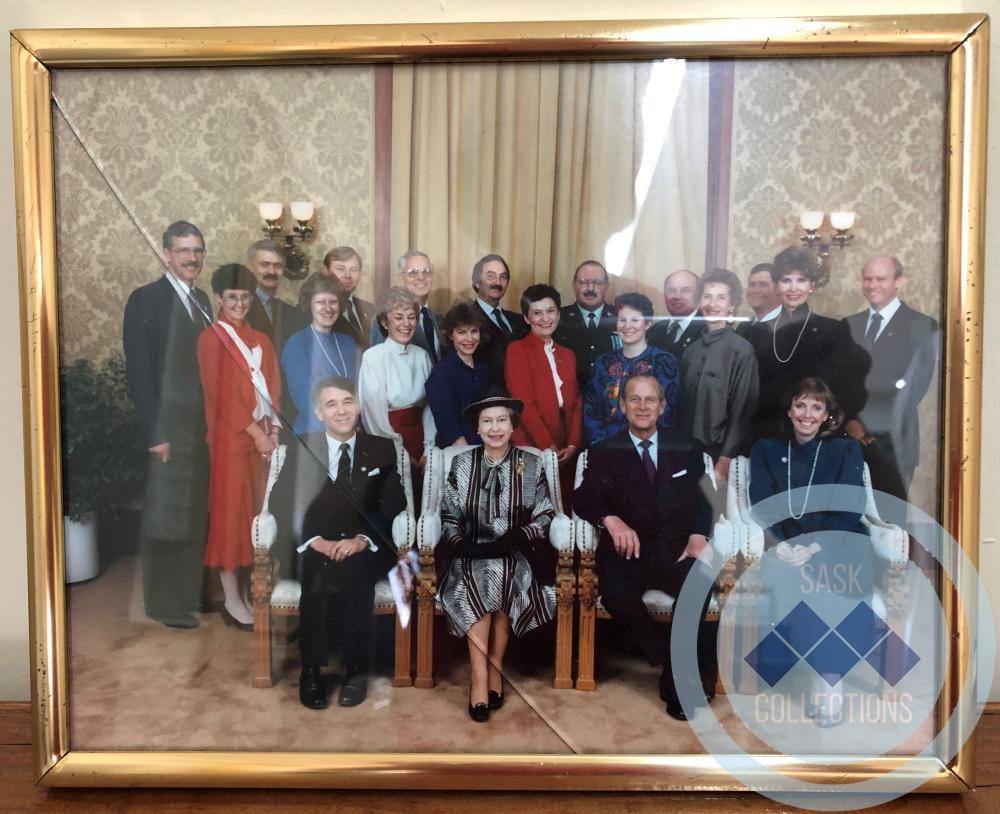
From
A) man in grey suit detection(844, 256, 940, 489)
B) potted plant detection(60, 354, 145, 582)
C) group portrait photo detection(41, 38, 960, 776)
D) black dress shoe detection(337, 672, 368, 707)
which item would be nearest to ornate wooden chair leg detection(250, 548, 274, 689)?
group portrait photo detection(41, 38, 960, 776)

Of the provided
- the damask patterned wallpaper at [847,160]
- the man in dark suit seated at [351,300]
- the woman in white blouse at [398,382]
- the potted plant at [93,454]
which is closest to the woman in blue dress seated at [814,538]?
the damask patterned wallpaper at [847,160]

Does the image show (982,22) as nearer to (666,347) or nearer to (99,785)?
(666,347)

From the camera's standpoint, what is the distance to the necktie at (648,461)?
1.04 m

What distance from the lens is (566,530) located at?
1051mm

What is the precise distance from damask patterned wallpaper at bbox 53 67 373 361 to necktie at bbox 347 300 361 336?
36 millimetres

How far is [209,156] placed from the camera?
1037 millimetres

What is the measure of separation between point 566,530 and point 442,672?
28 cm

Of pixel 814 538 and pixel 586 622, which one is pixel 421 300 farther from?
pixel 814 538

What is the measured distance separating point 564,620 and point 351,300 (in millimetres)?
569

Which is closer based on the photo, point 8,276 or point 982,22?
point 982,22

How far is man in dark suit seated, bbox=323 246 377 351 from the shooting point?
1038 millimetres

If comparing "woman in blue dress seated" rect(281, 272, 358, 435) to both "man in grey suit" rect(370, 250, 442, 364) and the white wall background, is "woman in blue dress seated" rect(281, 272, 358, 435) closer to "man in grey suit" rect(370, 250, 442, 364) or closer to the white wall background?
"man in grey suit" rect(370, 250, 442, 364)

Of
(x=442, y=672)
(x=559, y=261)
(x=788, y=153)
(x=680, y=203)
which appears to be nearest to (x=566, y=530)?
(x=442, y=672)

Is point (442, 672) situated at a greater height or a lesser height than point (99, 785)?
greater
